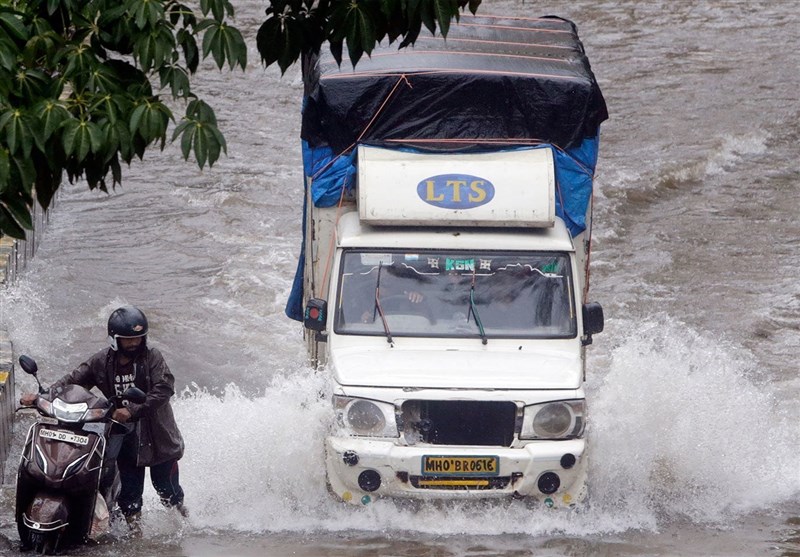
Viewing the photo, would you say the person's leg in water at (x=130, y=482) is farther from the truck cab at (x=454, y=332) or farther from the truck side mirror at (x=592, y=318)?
the truck side mirror at (x=592, y=318)

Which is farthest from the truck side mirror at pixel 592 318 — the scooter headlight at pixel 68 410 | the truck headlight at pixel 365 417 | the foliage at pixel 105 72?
the foliage at pixel 105 72

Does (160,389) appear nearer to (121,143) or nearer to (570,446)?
(570,446)

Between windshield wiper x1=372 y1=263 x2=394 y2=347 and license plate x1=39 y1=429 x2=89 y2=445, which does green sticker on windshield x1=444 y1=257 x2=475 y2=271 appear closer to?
windshield wiper x1=372 y1=263 x2=394 y2=347

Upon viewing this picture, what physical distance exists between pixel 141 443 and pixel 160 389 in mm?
417

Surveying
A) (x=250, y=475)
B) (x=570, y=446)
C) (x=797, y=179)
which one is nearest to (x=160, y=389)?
(x=250, y=475)

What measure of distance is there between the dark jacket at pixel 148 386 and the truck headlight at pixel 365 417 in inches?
43.9

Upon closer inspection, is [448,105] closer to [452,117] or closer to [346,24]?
[452,117]

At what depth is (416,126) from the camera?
9.37 m

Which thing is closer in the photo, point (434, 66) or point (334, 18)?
point (334, 18)

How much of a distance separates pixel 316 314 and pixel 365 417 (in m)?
0.83

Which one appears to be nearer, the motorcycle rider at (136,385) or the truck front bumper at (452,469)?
the motorcycle rider at (136,385)

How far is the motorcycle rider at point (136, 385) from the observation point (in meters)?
7.64

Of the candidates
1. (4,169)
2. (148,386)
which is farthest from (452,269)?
(4,169)

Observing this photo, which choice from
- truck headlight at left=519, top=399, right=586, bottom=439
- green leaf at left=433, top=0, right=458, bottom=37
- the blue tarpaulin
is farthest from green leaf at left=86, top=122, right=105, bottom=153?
the blue tarpaulin
